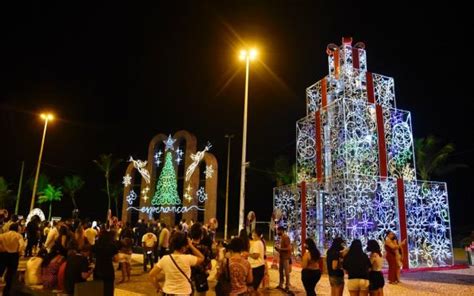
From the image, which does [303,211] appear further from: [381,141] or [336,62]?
[336,62]

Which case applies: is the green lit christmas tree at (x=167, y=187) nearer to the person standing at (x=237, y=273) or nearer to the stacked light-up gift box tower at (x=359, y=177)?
the stacked light-up gift box tower at (x=359, y=177)

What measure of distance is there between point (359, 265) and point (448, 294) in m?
5.48

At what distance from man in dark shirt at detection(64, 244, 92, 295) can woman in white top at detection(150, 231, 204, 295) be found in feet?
10.7

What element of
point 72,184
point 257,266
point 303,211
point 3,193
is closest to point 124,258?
point 257,266

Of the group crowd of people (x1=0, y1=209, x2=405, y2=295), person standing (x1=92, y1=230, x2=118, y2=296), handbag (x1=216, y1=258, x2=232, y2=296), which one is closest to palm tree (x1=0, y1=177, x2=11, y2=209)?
crowd of people (x1=0, y1=209, x2=405, y2=295)

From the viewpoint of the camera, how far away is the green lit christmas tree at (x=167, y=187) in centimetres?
2967

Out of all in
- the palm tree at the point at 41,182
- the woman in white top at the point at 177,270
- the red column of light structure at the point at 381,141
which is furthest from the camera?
the palm tree at the point at 41,182

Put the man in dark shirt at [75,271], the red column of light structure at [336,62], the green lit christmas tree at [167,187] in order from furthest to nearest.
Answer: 1. the green lit christmas tree at [167,187]
2. the red column of light structure at [336,62]
3. the man in dark shirt at [75,271]

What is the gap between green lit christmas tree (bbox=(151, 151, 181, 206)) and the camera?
29.7 m

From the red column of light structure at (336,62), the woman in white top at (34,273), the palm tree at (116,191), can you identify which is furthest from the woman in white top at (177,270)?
the palm tree at (116,191)

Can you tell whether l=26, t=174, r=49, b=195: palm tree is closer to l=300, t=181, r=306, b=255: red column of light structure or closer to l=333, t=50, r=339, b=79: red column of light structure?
l=300, t=181, r=306, b=255: red column of light structure

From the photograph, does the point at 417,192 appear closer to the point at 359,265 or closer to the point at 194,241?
the point at 359,265

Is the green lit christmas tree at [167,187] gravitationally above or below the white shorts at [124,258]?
above

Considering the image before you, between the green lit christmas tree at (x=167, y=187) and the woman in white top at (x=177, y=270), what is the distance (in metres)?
25.1
